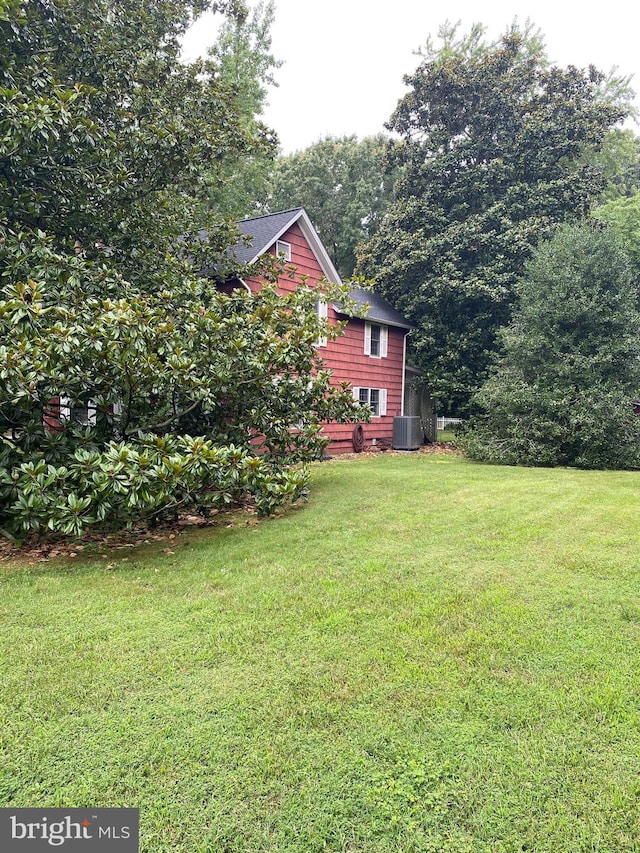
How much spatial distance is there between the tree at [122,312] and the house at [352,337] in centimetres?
358

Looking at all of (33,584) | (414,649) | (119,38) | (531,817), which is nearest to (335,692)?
(414,649)

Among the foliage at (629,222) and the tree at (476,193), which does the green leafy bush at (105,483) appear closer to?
the tree at (476,193)

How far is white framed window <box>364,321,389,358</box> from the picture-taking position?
15.2 meters

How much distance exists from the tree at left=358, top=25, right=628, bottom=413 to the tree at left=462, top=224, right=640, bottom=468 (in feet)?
11.3

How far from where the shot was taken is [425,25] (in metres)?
20.5

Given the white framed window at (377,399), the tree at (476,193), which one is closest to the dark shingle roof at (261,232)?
the white framed window at (377,399)

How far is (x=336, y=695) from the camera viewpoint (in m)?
2.38

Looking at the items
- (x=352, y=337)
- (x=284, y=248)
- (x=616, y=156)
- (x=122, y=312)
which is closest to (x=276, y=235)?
(x=284, y=248)

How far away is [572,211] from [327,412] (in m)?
13.3

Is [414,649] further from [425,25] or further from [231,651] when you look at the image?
[425,25]

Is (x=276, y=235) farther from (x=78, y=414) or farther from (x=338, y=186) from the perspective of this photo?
(x=338, y=186)

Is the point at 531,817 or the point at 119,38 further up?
the point at 119,38

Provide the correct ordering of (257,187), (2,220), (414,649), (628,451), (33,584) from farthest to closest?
(257,187) → (628,451) → (2,220) → (33,584) → (414,649)

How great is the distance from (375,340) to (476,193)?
6506 millimetres
